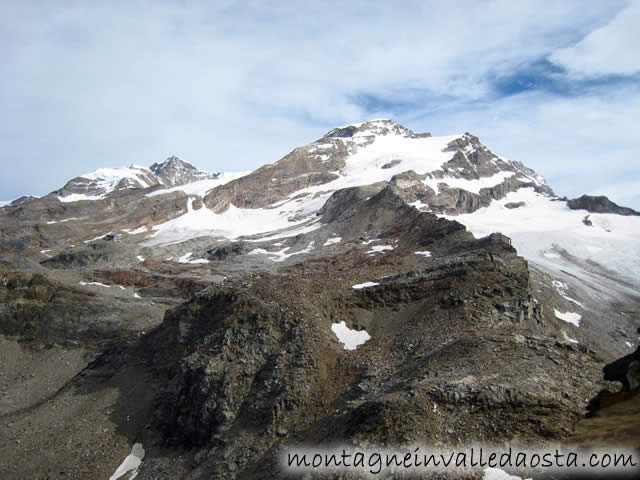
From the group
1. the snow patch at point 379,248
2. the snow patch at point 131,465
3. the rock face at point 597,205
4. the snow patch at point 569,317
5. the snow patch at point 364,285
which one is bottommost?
the snow patch at point 569,317

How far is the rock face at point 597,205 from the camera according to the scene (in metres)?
154

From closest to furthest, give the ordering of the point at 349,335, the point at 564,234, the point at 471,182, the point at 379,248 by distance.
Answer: the point at 349,335
the point at 379,248
the point at 564,234
the point at 471,182

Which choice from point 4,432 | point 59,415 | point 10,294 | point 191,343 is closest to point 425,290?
point 191,343

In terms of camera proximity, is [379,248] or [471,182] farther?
[471,182]

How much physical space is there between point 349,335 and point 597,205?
158554 millimetres

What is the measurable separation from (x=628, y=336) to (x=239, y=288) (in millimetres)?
54302

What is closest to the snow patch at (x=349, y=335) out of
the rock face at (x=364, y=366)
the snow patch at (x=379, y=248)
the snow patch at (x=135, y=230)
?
the rock face at (x=364, y=366)

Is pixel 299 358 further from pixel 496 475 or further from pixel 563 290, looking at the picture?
pixel 563 290

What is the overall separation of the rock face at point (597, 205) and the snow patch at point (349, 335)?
15381 cm

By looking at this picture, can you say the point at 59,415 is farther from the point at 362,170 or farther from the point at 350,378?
the point at 362,170

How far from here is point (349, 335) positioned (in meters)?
33.8

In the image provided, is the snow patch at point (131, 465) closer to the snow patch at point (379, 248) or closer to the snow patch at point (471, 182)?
the snow patch at point (379, 248)

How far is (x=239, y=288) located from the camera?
126ft

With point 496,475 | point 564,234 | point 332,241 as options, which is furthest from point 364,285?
point 564,234
